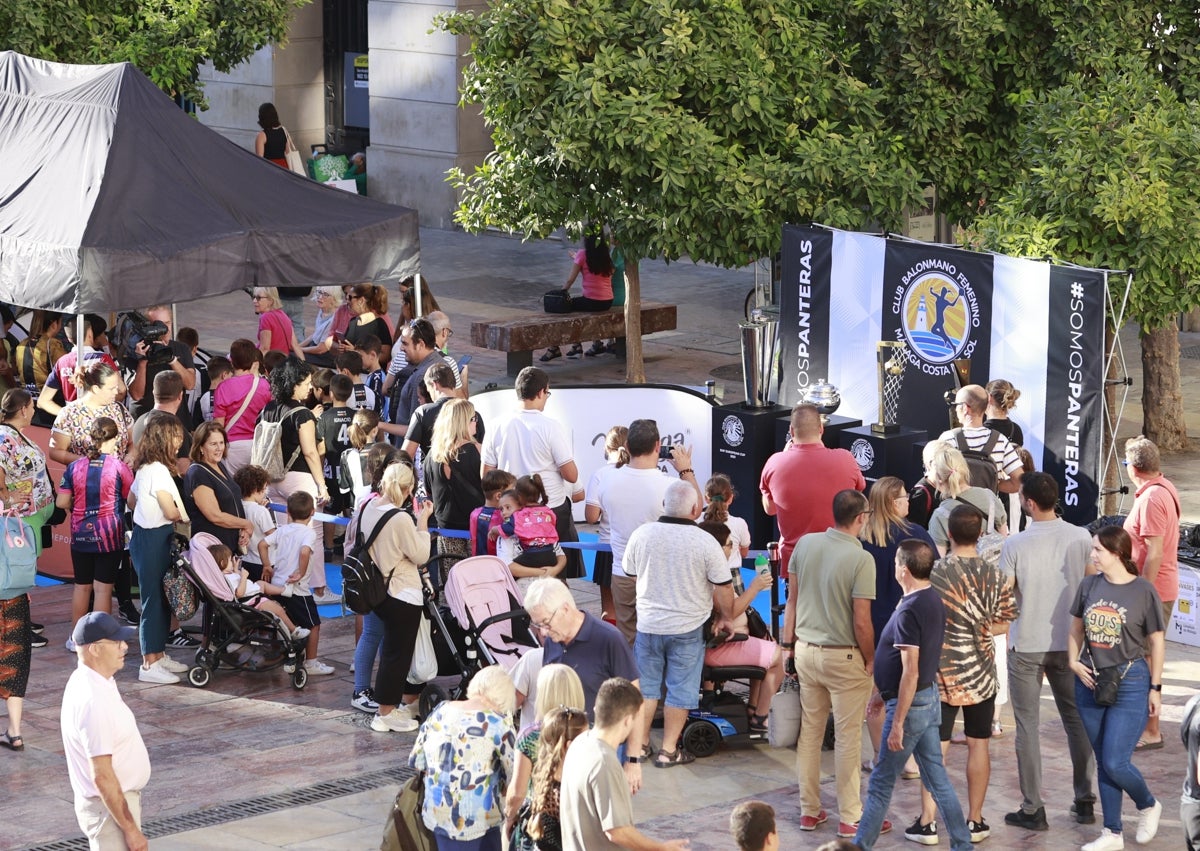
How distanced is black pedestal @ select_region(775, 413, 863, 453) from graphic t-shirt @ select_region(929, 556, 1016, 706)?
14.4ft

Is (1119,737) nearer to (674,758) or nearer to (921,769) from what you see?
(921,769)

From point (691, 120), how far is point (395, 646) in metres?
6.29

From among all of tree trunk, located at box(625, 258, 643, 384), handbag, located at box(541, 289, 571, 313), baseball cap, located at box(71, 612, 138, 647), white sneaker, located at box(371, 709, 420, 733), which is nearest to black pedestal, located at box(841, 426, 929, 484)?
white sneaker, located at box(371, 709, 420, 733)

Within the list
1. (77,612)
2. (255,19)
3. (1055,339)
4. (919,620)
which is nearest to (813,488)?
(919,620)

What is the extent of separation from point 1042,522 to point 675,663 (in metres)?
1.96

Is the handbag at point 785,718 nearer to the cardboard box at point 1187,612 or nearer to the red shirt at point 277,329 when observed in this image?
the cardboard box at point 1187,612

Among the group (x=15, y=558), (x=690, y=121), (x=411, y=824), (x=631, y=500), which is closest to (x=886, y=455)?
(x=631, y=500)

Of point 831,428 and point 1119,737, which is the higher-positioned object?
point 831,428

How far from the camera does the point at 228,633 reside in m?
→ 10.8

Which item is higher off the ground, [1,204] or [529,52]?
[529,52]

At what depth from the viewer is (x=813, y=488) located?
9789 millimetres

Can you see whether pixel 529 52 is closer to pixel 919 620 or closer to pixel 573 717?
pixel 919 620

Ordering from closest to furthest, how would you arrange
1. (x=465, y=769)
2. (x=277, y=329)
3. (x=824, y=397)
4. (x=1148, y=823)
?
(x=465, y=769) → (x=1148, y=823) → (x=824, y=397) → (x=277, y=329)

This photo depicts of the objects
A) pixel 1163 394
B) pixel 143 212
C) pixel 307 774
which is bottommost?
pixel 307 774
